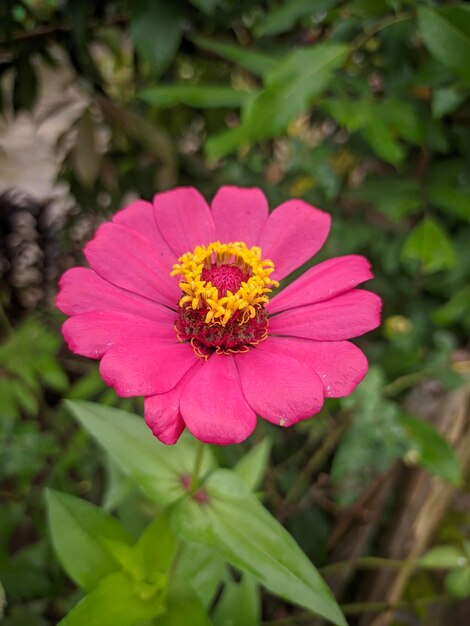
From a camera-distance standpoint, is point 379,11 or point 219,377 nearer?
point 219,377

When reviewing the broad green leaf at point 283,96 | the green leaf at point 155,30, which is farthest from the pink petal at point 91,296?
the green leaf at point 155,30

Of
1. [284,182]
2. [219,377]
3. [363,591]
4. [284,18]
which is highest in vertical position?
[284,18]

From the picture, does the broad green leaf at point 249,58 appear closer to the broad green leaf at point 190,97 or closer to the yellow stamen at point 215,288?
the broad green leaf at point 190,97

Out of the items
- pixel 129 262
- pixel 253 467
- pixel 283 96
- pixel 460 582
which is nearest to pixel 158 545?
pixel 253 467

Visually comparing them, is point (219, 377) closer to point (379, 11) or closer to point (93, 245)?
point (93, 245)

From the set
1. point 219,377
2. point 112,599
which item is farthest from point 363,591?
point 219,377

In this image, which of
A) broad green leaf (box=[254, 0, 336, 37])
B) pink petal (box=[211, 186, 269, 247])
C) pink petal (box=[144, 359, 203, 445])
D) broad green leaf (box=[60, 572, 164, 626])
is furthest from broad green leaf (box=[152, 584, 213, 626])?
broad green leaf (box=[254, 0, 336, 37])
